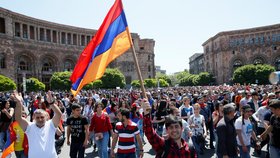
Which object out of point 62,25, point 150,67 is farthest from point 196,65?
point 62,25

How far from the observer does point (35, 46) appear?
5216 centimetres

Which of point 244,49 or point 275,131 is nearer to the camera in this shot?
point 275,131

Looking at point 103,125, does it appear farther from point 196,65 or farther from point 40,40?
point 196,65

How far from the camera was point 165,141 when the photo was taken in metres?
3.38

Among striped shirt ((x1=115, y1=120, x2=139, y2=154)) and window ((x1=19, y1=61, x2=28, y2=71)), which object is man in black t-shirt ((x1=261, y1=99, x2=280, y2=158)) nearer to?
striped shirt ((x1=115, y1=120, x2=139, y2=154))

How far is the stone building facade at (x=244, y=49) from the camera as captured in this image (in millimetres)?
63281

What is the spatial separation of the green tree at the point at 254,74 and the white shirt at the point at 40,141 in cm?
5341

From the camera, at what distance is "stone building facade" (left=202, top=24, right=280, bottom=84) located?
6328 cm

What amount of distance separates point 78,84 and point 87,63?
0.50 m

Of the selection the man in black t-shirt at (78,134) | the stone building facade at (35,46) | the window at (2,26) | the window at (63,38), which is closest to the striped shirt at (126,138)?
the man in black t-shirt at (78,134)

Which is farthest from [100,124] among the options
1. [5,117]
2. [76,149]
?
[5,117]

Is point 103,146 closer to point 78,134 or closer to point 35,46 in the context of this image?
point 78,134

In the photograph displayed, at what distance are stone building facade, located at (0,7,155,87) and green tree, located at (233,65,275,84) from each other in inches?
1414

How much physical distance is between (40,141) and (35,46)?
170ft
